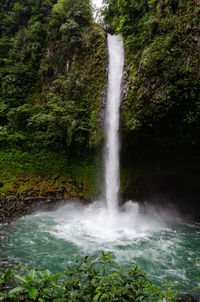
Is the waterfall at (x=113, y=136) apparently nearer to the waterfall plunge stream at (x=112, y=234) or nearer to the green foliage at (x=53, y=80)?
the waterfall plunge stream at (x=112, y=234)

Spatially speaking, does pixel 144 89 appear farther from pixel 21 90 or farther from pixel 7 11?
pixel 7 11

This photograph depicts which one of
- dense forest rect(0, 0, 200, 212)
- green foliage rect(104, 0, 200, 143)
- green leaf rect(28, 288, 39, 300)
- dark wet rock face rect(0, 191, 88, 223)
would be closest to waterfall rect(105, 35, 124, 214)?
dense forest rect(0, 0, 200, 212)

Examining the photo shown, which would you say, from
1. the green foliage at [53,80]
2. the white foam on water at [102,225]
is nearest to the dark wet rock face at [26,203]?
the white foam on water at [102,225]

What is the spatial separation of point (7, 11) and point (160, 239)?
63.1 ft

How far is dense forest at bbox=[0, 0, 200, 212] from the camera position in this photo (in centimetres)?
757

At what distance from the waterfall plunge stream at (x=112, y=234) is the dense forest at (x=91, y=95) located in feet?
2.01

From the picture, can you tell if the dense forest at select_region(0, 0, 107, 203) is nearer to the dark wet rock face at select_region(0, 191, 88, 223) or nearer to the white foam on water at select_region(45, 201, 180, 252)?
the dark wet rock face at select_region(0, 191, 88, 223)

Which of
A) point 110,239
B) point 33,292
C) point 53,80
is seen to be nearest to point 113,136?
point 110,239

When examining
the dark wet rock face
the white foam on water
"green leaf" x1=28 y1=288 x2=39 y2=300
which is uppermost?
"green leaf" x1=28 y1=288 x2=39 y2=300

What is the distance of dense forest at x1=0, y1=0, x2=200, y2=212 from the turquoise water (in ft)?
4.80

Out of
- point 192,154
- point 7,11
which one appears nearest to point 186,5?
point 192,154

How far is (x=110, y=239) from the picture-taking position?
6426 millimetres

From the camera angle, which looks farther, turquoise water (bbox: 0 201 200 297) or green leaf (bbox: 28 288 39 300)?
turquoise water (bbox: 0 201 200 297)

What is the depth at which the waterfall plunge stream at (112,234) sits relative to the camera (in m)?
5.09
